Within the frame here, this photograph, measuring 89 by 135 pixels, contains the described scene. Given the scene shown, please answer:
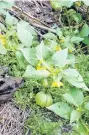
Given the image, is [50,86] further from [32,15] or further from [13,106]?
[32,15]

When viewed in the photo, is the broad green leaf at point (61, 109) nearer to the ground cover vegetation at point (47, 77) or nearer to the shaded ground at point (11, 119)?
the ground cover vegetation at point (47, 77)

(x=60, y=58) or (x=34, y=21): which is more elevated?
(x=34, y=21)

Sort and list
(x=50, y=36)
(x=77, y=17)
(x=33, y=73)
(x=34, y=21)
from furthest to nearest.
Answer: (x=77, y=17), (x=34, y=21), (x=50, y=36), (x=33, y=73)

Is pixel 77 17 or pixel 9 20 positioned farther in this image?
pixel 77 17

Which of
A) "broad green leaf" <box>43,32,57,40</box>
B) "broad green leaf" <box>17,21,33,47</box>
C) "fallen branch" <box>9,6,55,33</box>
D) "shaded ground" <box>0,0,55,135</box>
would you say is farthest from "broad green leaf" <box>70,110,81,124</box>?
"fallen branch" <box>9,6,55,33</box>

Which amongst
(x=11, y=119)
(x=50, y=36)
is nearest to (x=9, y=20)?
(x=50, y=36)

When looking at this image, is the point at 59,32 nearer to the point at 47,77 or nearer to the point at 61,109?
the point at 47,77

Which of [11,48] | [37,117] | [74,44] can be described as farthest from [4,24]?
[37,117]

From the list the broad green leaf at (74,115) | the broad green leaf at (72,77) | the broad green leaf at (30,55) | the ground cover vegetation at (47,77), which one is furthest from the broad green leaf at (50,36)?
the broad green leaf at (74,115)

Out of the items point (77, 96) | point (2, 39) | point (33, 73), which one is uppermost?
point (2, 39)

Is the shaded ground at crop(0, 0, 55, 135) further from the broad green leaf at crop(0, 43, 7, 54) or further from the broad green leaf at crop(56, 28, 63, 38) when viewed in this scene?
the broad green leaf at crop(56, 28, 63, 38)
